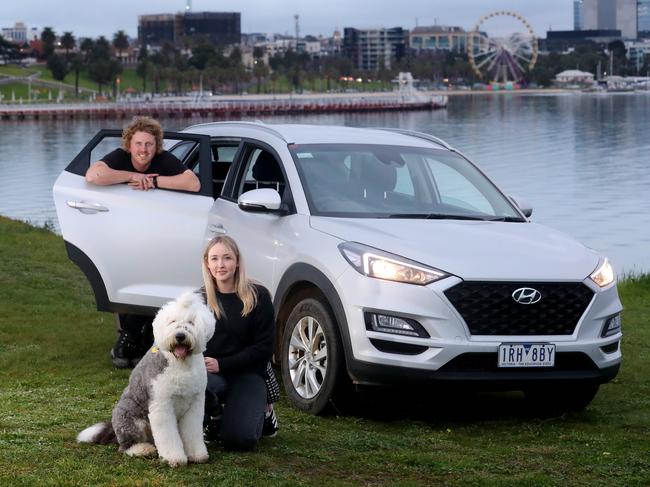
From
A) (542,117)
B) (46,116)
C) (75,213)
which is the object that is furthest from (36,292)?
(46,116)

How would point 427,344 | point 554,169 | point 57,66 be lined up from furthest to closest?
1. point 57,66
2. point 554,169
3. point 427,344

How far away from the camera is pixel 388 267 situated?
722 centimetres

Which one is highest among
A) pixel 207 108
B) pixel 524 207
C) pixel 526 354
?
pixel 207 108

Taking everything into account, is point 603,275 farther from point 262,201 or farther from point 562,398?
point 262,201

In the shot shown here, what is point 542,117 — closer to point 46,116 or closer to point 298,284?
point 46,116

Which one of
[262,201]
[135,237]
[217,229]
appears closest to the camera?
[262,201]

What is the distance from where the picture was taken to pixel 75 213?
9203mm

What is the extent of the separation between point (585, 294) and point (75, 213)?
379cm

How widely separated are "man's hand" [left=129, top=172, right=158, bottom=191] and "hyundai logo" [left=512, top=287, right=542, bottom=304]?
303cm

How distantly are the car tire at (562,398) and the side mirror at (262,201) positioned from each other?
198cm

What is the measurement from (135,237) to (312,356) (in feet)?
6.34

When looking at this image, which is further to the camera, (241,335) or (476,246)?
(476,246)

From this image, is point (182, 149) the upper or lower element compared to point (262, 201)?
upper

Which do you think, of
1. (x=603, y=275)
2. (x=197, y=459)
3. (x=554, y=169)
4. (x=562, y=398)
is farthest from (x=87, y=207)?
(x=554, y=169)
